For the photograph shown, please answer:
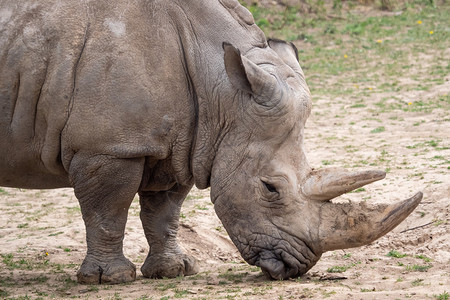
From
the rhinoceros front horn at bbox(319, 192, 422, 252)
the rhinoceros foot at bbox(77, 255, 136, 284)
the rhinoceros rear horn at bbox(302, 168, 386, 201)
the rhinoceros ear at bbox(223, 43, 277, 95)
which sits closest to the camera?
the rhinoceros front horn at bbox(319, 192, 422, 252)

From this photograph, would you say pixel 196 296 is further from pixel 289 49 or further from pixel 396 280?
pixel 289 49

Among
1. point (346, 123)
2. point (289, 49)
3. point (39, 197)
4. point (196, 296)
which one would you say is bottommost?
point (39, 197)

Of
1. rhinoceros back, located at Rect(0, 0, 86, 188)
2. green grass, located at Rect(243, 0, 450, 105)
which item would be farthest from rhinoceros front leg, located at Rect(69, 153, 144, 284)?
green grass, located at Rect(243, 0, 450, 105)

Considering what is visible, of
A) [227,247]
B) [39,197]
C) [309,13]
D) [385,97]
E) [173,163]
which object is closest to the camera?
[173,163]

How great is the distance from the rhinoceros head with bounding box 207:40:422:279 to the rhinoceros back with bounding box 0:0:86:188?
1.19 metres

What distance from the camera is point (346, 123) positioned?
40.6 ft

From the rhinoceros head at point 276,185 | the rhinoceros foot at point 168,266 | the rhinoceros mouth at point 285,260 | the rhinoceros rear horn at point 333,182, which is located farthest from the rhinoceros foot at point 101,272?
the rhinoceros rear horn at point 333,182

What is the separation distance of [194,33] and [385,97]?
7.13 meters

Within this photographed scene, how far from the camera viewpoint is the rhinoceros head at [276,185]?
637 centimetres

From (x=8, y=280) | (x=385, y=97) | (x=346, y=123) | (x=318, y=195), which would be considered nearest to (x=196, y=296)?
(x=318, y=195)

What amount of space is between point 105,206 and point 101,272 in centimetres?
55

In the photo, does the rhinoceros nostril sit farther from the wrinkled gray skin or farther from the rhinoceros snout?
the rhinoceros snout

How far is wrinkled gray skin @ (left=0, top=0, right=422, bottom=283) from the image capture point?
649 cm

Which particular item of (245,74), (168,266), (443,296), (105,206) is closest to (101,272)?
(105,206)
